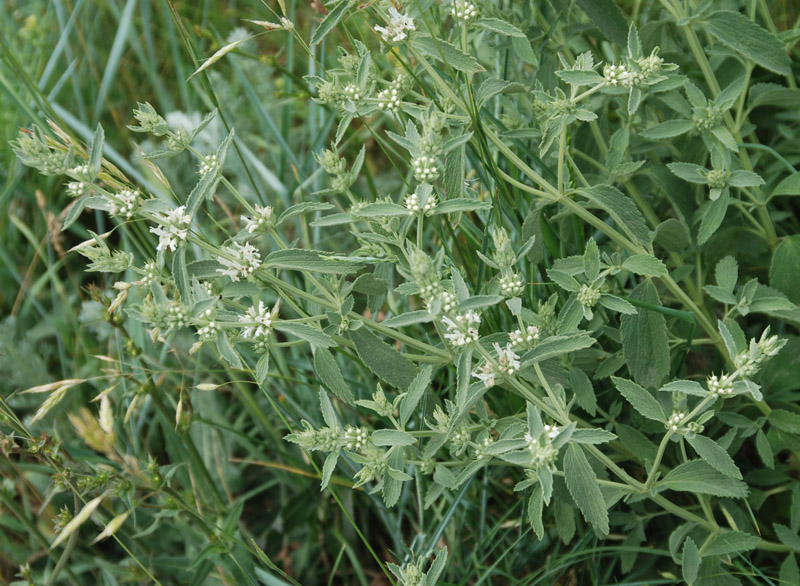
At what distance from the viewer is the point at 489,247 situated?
74.5 inches

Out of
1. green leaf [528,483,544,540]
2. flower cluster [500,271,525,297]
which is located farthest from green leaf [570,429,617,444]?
flower cluster [500,271,525,297]

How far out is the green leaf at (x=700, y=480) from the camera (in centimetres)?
150

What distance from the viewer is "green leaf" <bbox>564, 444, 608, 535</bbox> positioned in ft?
4.53

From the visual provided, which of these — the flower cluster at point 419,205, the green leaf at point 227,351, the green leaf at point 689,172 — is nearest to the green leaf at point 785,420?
the green leaf at point 689,172

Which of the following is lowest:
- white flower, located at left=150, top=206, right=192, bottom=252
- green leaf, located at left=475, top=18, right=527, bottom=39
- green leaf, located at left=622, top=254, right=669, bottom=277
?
green leaf, located at left=622, top=254, right=669, bottom=277

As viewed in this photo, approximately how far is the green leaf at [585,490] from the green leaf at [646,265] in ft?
1.30

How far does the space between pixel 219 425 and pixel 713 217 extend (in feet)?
4.49

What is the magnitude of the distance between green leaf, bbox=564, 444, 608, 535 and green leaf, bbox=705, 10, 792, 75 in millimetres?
1013

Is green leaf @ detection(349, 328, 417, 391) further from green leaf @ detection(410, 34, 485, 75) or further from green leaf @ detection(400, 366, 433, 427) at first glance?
green leaf @ detection(410, 34, 485, 75)

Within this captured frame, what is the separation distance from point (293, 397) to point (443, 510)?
0.57 meters

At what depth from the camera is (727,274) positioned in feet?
5.69

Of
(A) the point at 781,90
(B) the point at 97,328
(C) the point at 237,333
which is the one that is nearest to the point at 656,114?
(A) the point at 781,90

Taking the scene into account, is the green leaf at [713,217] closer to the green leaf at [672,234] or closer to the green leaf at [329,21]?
the green leaf at [672,234]

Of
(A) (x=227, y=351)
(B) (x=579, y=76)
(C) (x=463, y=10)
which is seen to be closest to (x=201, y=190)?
(A) (x=227, y=351)
